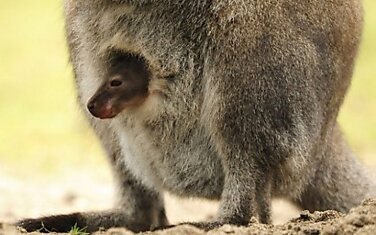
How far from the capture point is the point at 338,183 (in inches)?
255

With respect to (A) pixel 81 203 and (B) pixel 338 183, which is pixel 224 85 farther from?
(A) pixel 81 203

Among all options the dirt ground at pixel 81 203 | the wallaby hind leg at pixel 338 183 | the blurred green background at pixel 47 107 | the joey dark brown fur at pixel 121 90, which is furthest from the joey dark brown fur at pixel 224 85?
the blurred green background at pixel 47 107

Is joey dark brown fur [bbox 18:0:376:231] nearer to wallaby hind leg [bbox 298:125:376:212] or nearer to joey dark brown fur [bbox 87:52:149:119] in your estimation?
joey dark brown fur [bbox 87:52:149:119]

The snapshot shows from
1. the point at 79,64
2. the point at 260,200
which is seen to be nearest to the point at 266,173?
the point at 260,200

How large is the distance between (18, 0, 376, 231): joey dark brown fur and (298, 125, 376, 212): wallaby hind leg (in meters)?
0.53

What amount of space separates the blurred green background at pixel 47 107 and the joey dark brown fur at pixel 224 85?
2.65 m

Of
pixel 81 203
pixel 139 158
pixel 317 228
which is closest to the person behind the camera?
pixel 317 228

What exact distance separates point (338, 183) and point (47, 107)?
7.71 metres

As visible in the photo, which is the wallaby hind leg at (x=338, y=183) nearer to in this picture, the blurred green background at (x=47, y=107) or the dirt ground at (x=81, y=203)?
the dirt ground at (x=81, y=203)

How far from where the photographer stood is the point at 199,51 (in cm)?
539

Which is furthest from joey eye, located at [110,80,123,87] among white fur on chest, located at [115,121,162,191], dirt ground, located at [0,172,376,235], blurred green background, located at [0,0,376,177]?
blurred green background, located at [0,0,376,177]

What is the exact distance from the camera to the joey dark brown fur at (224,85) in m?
5.30

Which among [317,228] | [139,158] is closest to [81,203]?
[139,158]

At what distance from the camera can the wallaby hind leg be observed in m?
6.36
